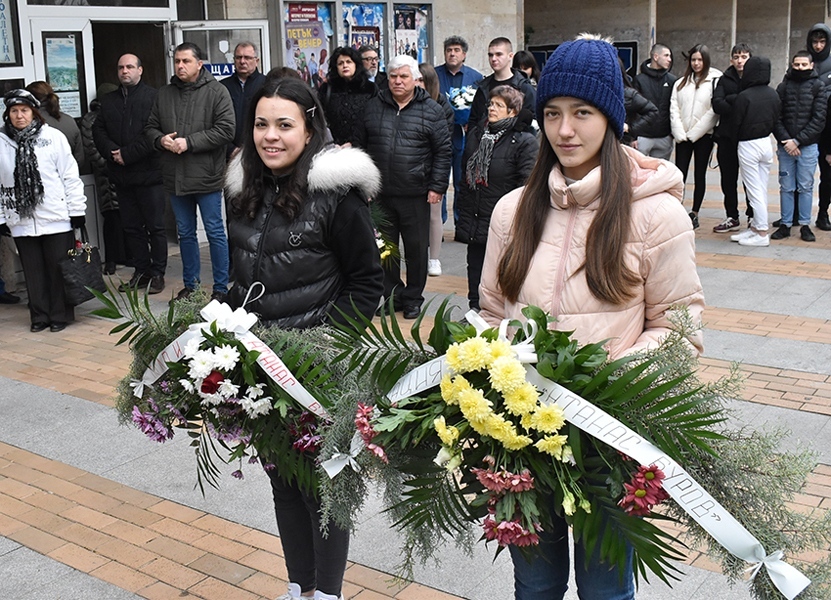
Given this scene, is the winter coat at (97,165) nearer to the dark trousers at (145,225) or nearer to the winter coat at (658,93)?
the dark trousers at (145,225)

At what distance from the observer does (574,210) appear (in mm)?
2768

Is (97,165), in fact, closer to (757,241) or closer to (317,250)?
(757,241)

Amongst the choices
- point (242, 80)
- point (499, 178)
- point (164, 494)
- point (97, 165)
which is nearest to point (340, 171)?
point (164, 494)

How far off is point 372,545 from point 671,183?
2.34 metres

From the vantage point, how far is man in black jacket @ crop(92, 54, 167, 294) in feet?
30.2

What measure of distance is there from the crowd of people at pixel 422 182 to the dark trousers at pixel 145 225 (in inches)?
0.8

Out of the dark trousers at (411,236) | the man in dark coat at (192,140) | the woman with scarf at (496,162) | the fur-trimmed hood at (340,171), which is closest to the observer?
the fur-trimmed hood at (340,171)

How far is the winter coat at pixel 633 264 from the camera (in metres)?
2.65

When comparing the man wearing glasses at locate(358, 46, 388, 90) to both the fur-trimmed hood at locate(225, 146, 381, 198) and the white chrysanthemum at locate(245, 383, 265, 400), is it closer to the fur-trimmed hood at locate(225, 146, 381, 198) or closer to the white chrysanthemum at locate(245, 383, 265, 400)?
the fur-trimmed hood at locate(225, 146, 381, 198)

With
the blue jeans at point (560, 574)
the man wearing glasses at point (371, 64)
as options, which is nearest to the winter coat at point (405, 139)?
the man wearing glasses at point (371, 64)

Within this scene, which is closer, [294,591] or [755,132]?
[294,591]

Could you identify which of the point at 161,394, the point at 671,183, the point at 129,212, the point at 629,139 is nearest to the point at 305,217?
the point at 161,394

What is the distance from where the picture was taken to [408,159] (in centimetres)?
794

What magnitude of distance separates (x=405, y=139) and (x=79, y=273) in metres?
2.75
